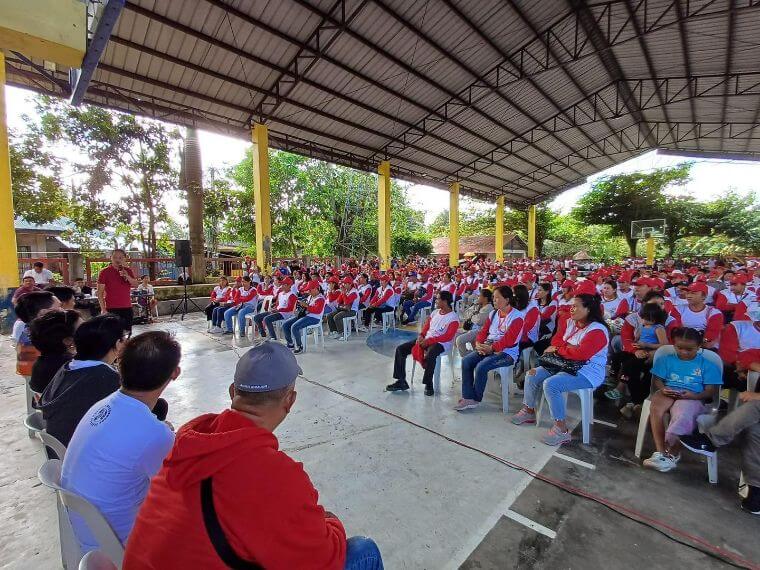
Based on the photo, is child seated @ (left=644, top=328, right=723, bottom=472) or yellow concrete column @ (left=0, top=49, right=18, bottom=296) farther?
yellow concrete column @ (left=0, top=49, right=18, bottom=296)

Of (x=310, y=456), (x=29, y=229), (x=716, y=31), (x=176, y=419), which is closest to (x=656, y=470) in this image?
(x=310, y=456)

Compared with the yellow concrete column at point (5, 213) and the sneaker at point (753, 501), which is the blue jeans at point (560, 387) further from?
the yellow concrete column at point (5, 213)

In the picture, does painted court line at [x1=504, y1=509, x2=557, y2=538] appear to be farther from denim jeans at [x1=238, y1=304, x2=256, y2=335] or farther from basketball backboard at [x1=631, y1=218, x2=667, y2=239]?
basketball backboard at [x1=631, y1=218, x2=667, y2=239]

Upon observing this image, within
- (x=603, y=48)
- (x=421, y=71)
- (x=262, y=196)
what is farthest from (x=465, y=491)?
(x=603, y=48)

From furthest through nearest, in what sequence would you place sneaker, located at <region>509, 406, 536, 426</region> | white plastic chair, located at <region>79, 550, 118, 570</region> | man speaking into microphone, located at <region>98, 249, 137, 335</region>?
man speaking into microphone, located at <region>98, 249, 137, 335</region>, sneaker, located at <region>509, 406, 536, 426</region>, white plastic chair, located at <region>79, 550, 118, 570</region>

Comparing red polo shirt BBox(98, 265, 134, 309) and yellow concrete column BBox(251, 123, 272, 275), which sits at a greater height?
yellow concrete column BBox(251, 123, 272, 275)

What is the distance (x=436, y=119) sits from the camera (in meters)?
13.3

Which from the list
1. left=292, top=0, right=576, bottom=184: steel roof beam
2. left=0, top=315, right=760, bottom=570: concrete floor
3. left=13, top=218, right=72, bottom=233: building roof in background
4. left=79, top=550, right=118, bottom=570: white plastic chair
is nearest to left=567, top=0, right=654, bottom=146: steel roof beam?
left=292, top=0, right=576, bottom=184: steel roof beam

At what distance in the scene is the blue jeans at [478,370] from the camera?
3551 mm

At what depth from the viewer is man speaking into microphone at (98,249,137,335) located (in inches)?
188

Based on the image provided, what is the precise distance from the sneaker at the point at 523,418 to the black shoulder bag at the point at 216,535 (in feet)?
9.75

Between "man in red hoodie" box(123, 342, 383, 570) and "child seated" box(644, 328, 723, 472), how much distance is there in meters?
2.72

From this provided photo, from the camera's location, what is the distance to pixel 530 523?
2047 mm

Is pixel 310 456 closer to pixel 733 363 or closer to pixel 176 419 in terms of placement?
pixel 176 419
